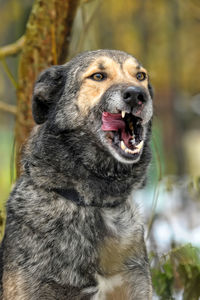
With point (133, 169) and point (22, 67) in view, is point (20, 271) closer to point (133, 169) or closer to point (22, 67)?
point (133, 169)

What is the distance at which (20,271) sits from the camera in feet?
11.8

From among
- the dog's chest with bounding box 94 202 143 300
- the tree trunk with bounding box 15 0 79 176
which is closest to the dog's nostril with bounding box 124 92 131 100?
the dog's chest with bounding box 94 202 143 300

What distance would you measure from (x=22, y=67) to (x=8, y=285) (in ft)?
8.20

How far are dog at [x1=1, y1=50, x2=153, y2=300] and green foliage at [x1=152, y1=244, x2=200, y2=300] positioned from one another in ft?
2.29

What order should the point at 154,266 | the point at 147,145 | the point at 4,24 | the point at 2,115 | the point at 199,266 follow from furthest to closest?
the point at 2,115 < the point at 4,24 < the point at 154,266 < the point at 199,266 < the point at 147,145

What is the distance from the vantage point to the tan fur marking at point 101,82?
3990mm

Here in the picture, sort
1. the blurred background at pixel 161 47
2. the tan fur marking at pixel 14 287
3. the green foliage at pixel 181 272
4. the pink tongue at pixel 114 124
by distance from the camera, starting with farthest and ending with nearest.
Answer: the blurred background at pixel 161 47 → the green foliage at pixel 181 272 → the pink tongue at pixel 114 124 → the tan fur marking at pixel 14 287

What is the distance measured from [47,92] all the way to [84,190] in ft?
2.77

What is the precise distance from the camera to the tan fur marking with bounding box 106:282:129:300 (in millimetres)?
3664

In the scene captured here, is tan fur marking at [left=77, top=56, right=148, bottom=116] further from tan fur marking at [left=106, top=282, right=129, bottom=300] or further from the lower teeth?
tan fur marking at [left=106, top=282, right=129, bottom=300]

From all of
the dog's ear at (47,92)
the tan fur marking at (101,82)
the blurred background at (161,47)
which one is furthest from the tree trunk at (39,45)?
the blurred background at (161,47)

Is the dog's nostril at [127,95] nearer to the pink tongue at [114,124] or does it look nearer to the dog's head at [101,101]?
the dog's head at [101,101]

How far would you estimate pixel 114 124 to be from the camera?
3898 mm

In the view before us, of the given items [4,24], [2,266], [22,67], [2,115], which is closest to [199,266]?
[2,266]
